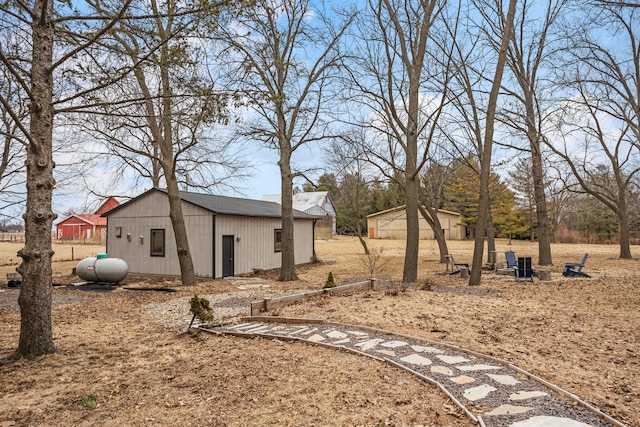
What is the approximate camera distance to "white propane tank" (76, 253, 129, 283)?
12.7m

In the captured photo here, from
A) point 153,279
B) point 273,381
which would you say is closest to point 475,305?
point 273,381

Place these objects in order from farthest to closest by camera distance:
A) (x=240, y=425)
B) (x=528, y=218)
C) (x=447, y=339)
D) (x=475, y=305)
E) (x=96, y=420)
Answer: (x=528, y=218)
(x=475, y=305)
(x=447, y=339)
(x=96, y=420)
(x=240, y=425)

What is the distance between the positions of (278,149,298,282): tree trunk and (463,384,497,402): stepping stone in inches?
440

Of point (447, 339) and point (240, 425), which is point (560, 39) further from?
point (240, 425)

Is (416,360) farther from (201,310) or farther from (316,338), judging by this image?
(201,310)

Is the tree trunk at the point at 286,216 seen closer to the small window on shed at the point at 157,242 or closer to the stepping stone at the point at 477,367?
the small window on shed at the point at 157,242

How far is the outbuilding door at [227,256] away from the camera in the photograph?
15.6m

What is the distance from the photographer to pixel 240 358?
4.91m

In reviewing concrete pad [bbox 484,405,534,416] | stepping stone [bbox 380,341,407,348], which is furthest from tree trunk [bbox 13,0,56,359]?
concrete pad [bbox 484,405,534,416]

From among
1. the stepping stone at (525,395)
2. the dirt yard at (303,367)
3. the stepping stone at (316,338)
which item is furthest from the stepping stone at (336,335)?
the stepping stone at (525,395)

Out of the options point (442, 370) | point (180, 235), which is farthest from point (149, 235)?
point (442, 370)

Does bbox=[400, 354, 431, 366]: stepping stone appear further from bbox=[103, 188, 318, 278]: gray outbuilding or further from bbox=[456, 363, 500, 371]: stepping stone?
bbox=[103, 188, 318, 278]: gray outbuilding

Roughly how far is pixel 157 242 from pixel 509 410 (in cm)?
1536

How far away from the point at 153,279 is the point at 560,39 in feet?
56.0
